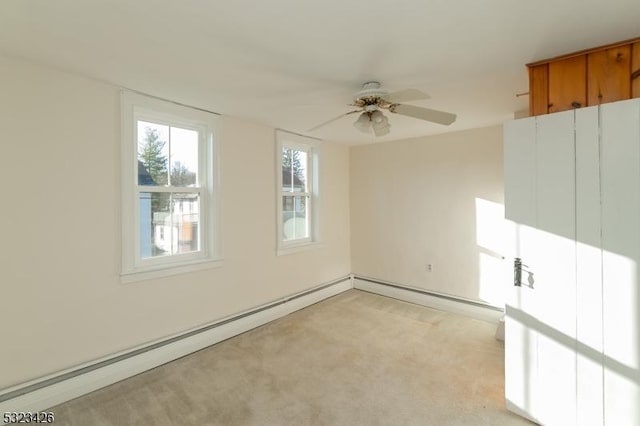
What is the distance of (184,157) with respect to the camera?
2.96 metres

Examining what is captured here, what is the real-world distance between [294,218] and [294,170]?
2.18 feet

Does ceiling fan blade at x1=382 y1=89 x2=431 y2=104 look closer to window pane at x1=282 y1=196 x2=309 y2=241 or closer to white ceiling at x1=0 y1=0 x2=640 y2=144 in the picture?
white ceiling at x1=0 y1=0 x2=640 y2=144

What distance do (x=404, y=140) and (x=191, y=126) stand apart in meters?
2.84

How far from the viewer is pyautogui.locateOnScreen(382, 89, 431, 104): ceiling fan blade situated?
6.07 feet

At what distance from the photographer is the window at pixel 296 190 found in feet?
12.5

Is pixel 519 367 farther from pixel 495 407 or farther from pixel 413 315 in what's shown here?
pixel 413 315

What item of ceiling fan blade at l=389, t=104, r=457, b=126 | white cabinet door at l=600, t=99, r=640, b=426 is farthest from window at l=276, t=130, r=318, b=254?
white cabinet door at l=600, t=99, r=640, b=426

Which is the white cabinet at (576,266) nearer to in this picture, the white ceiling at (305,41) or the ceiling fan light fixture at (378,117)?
the white ceiling at (305,41)

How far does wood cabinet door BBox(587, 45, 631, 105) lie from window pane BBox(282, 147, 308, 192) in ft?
9.95

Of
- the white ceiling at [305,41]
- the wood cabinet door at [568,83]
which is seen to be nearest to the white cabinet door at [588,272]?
the wood cabinet door at [568,83]

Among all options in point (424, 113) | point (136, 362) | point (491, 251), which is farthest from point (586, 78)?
point (136, 362)

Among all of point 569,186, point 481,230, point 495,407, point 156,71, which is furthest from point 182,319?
point 481,230

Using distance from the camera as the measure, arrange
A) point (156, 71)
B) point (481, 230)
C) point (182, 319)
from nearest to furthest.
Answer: point (156, 71)
point (182, 319)
point (481, 230)

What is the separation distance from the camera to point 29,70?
2.00m
